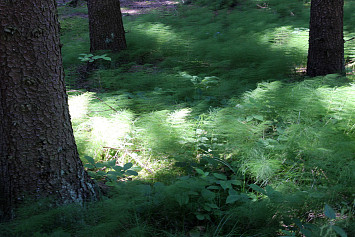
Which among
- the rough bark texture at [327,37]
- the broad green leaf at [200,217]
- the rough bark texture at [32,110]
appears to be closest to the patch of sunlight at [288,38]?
the rough bark texture at [327,37]

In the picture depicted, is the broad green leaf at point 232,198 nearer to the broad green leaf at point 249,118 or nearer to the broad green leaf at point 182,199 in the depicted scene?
the broad green leaf at point 182,199

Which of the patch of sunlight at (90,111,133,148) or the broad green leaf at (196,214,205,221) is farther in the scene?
the patch of sunlight at (90,111,133,148)

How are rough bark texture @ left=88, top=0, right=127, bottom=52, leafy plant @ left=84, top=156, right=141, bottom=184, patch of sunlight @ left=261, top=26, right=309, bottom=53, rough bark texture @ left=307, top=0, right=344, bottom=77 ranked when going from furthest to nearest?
rough bark texture @ left=88, top=0, right=127, bottom=52 < patch of sunlight @ left=261, top=26, right=309, bottom=53 < rough bark texture @ left=307, top=0, right=344, bottom=77 < leafy plant @ left=84, top=156, right=141, bottom=184

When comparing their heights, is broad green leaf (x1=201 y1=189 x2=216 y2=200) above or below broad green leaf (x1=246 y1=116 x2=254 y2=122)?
below

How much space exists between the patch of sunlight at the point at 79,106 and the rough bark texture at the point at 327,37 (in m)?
2.91

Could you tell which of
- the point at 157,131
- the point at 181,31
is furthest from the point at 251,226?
the point at 181,31

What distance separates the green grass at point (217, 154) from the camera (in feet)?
4.95

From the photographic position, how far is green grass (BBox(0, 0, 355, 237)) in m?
1.51

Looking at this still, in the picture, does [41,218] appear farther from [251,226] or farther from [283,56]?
[283,56]

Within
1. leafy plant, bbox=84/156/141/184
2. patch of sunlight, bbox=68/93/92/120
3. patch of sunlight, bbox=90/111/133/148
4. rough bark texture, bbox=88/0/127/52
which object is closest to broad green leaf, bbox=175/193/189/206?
leafy plant, bbox=84/156/141/184

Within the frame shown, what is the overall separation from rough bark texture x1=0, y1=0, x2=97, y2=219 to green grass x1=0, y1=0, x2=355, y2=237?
0.14 m

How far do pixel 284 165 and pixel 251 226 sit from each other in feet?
1.90

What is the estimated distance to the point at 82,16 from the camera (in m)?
9.34

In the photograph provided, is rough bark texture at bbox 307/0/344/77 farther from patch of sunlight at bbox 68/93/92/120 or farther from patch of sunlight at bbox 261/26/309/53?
patch of sunlight at bbox 68/93/92/120
